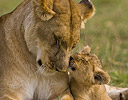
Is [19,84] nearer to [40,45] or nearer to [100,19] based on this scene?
[40,45]

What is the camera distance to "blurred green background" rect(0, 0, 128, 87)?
276 inches

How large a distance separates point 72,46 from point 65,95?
710mm

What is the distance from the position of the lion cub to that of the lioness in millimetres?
433

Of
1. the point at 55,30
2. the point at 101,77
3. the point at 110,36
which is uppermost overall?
the point at 55,30

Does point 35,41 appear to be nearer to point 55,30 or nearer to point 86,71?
point 55,30

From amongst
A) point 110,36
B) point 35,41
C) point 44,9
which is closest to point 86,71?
point 35,41

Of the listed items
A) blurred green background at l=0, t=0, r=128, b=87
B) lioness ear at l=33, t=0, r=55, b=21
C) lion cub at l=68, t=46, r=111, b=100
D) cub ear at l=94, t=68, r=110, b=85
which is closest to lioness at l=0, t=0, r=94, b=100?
lioness ear at l=33, t=0, r=55, b=21

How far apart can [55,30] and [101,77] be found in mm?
1031

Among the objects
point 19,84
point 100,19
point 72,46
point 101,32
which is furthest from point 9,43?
point 100,19

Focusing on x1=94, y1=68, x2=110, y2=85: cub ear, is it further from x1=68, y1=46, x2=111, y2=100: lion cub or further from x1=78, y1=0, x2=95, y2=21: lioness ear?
x1=78, y1=0, x2=95, y2=21: lioness ear

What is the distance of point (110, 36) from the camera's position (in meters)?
10.1

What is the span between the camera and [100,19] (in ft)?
41.9

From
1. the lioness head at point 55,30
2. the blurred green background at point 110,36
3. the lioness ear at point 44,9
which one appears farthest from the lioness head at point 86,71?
the blurred green background at point 110,36

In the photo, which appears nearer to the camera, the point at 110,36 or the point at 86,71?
the point at 86,71
